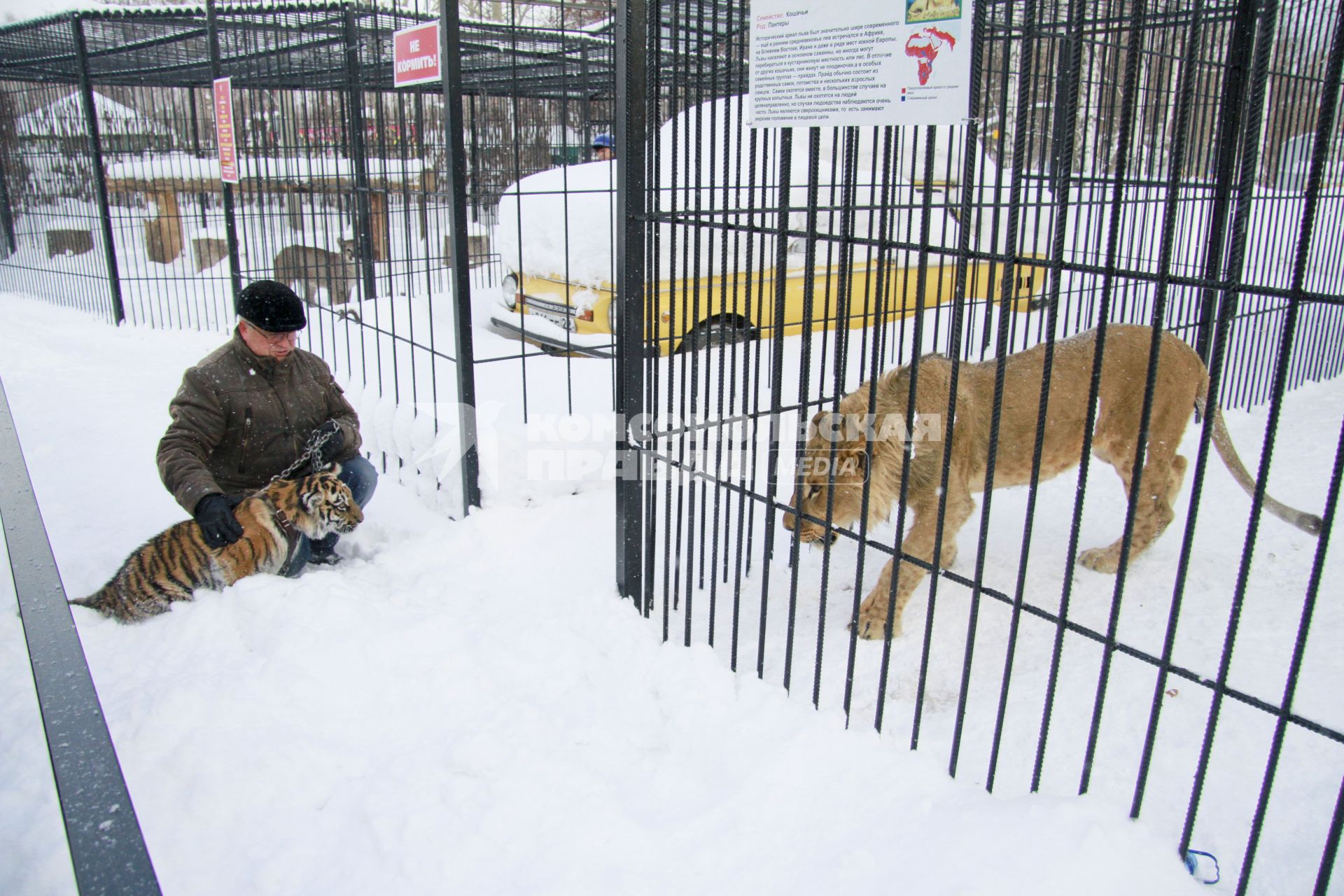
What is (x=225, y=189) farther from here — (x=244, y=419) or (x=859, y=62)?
(x=859, y=62)

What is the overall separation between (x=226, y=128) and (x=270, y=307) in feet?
14.3

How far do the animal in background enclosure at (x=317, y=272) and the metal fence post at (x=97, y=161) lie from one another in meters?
1.67

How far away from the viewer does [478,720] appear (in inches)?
118

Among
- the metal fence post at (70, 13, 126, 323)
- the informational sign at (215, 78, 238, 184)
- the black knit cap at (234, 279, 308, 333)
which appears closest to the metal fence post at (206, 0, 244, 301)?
the informational sign at (215, 78, 238, 184)

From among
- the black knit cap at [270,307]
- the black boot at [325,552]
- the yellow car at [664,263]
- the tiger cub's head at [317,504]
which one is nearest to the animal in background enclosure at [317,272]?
the yellow car at [664,263]

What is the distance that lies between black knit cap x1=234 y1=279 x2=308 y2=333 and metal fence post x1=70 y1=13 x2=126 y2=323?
701cm

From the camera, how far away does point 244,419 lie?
4.29 m

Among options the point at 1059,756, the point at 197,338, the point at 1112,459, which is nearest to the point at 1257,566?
the point at 1112,459

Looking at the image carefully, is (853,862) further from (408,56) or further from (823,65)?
(408,56)

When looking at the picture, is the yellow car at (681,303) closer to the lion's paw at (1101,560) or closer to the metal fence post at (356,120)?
the metal fence post at (356,120)

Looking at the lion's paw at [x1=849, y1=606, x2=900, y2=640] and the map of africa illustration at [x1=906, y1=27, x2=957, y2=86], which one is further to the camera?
the lion's paw at [x1=849, y1=606, x2=900, y2=640]

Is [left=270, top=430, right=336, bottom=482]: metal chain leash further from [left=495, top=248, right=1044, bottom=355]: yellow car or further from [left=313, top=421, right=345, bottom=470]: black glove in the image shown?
[left=495, top=248, right=1044, bottom=355]: yellow car

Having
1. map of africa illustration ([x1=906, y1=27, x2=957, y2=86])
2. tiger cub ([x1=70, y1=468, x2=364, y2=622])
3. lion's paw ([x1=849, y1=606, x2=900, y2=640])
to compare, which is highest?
map of africa illustration ([x1=906, y1=27, x2=957, y2=86])

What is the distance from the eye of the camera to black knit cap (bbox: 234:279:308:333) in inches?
161
